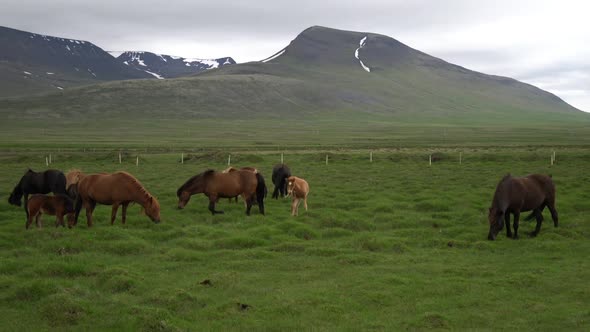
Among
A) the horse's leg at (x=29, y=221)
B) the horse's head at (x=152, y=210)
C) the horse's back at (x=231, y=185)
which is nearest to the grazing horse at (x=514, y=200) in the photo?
the horse's back at (x=231, y=185)

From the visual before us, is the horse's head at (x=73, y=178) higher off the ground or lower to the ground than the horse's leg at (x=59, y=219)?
higher

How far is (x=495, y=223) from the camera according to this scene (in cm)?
1483

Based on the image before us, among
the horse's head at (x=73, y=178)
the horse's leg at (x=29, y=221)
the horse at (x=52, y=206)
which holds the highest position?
the horse's head at (x=73, y=178)

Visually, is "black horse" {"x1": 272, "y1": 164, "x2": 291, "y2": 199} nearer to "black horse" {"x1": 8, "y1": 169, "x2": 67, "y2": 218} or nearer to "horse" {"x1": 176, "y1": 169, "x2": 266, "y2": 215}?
"horse" {"x1": 176, "y1": 169, "x2": 266, "y2": 215}

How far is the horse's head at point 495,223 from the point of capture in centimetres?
1475

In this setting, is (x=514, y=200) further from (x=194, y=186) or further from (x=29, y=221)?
(x=29, y=221)

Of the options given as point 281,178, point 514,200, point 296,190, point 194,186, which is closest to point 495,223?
point 514,200

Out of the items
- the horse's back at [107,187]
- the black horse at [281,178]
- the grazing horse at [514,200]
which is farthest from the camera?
the black horse at [281,178]

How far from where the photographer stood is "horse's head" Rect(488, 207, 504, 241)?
48.4ft

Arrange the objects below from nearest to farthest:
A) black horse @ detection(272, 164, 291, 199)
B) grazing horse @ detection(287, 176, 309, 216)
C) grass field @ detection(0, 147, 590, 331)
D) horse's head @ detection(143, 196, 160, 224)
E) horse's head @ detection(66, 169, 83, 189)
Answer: grass field @ detection(0, 147, 590, 331) → horse's head @ detection(143, 196, 160, 224) → grazing horse @ detection(287, 176, 309, 216) → horse's head @ detection(66, 169, 83, 189) → black horse @ detection(272, 164, 291, 199)

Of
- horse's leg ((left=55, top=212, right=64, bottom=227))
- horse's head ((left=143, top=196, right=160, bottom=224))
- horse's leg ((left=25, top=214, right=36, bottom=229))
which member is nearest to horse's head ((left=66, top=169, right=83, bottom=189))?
horse's leg ((left=55, top=212, right=64, bottom=227))

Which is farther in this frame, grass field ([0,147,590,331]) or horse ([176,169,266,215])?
horse ([176,169,266,215])

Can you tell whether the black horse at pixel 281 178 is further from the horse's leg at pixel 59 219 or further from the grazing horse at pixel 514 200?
the grazing horse at pixel 514 200

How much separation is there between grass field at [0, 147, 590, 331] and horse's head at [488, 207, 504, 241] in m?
0.27
